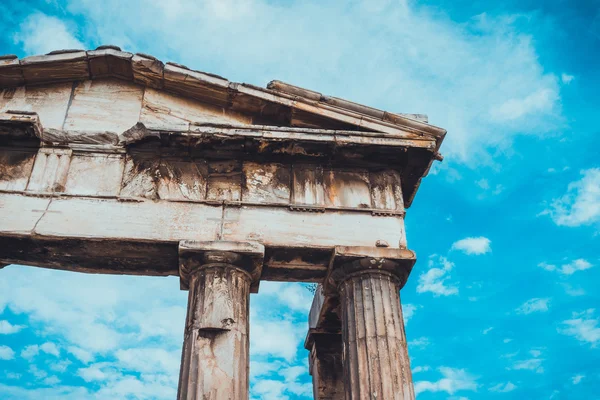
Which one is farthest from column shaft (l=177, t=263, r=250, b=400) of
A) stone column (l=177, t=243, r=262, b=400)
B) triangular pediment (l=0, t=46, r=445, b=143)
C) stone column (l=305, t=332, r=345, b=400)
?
stone column (l=305, t=332, r=345, b=400)

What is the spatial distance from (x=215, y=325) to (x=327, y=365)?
185 inches

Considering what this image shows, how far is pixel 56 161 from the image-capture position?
9945mm

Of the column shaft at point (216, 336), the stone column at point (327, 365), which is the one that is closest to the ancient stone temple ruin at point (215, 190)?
the column shaft at point (216, 336)

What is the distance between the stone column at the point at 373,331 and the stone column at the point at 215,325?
1.62m

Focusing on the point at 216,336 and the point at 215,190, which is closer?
the point at 216,336

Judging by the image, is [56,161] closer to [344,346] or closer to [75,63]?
[75,63]

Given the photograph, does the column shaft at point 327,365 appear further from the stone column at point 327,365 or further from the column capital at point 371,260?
the column capital at point 371,260

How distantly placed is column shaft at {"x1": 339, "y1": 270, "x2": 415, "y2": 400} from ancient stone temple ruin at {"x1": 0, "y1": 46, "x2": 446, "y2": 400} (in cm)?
2

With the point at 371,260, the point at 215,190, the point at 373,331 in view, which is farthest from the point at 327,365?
the point at 215,190

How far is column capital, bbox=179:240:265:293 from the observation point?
9.13 meters

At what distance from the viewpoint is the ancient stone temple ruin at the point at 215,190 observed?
902cm

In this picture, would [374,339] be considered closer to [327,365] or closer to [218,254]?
[218,254]

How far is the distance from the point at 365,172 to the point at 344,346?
3247mm

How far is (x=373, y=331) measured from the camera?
888cm
